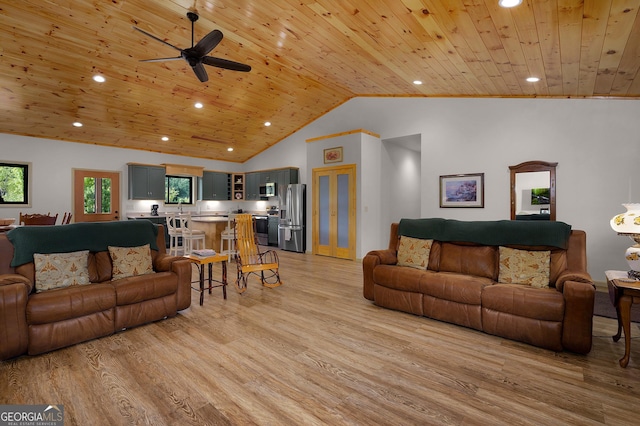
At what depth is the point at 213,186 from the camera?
388 inches

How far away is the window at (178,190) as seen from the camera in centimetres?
909

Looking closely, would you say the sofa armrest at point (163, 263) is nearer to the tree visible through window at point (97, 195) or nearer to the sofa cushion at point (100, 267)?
the sofa cushion at point (100, 267)

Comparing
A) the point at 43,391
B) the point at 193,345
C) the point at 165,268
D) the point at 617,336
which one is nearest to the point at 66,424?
the point at 43,391

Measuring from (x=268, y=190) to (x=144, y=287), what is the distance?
20.8 ft

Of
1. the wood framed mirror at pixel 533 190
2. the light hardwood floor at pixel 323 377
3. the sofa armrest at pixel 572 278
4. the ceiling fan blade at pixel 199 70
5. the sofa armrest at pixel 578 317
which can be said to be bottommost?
the light hardwood floor at pixel 323 377

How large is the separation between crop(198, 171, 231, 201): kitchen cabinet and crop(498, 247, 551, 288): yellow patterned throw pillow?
839 cm

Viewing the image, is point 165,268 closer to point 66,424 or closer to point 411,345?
point 66,424

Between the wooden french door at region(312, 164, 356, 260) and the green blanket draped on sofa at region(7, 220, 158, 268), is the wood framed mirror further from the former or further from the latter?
the green blanket draped on sofa at region(7, 220, 158, 268)

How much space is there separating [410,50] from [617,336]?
358 centimetres

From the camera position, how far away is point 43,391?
2.11m

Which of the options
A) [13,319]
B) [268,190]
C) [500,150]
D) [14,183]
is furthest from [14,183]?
[500,150]

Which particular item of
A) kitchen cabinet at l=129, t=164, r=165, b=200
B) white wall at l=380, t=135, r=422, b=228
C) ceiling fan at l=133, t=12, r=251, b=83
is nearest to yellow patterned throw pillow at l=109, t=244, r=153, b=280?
ceiling fan at l=133, t=12, r=251, b=83

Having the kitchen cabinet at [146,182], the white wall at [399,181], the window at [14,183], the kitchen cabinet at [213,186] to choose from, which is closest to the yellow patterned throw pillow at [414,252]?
the white wall at [399,181]

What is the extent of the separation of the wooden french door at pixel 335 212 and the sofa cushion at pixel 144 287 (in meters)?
4.24
